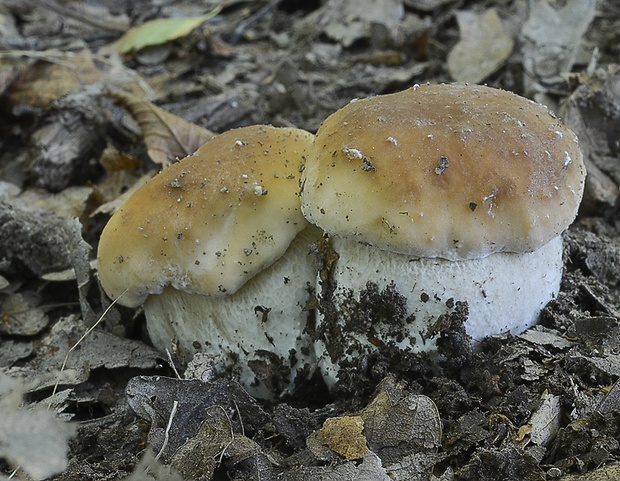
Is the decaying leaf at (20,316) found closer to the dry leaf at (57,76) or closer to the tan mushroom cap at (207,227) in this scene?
the tan mushroom cap at (207,227)

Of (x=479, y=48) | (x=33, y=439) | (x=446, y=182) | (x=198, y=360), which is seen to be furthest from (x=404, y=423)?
(x=479, y=48)

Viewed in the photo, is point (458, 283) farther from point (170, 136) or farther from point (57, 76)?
point (57, 76)

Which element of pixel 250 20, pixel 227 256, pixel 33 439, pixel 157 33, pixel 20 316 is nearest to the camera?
pixel 33 439

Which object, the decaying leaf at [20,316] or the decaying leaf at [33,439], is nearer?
the decaying leaf at [33,439]

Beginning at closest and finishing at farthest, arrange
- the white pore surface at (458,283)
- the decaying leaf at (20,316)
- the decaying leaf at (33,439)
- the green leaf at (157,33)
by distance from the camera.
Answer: the decaying leaf at (33,439), the white pore surface at (458,283), the decaying leaf at (20,316), the green leaf at (157,33)

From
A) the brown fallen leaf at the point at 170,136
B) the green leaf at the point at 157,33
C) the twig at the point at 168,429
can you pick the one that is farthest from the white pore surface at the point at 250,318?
the green leaf at the point at 157,33

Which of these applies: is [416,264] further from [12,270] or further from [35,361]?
[12,270]

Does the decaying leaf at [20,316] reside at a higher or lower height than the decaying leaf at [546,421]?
lower

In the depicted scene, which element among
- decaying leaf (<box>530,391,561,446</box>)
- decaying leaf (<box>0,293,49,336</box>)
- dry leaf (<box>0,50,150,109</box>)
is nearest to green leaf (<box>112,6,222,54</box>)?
dry leaf (<box>0,50,150,109</box>)
